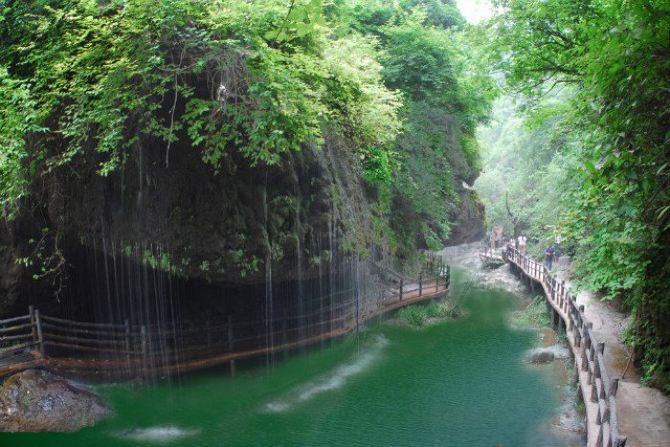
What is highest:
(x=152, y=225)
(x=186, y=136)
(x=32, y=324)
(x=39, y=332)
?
(x=186, y=136)

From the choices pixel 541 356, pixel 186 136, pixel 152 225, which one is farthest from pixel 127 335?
pixel 541 356

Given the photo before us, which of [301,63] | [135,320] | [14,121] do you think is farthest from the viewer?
[135,320]

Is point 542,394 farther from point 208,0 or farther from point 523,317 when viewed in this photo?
point 208,0

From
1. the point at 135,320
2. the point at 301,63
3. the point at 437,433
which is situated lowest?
the point at 437,433

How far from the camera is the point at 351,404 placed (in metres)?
12.9

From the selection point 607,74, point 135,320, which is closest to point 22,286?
point 135,320

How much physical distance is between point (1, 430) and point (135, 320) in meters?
4.06

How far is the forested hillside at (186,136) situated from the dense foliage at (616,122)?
6.41 feet

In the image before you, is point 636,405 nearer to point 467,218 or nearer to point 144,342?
point 144,342

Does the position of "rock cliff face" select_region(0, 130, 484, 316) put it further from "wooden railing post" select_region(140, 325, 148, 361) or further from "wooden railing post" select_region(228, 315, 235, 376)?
"wooden railing post" select_region(228, 315, 235, 376)

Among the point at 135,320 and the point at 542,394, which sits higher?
the point at 135,320

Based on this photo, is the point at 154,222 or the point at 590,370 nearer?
the point at 590,370

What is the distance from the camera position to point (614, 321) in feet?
52.7

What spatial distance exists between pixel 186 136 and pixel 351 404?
817 cm
